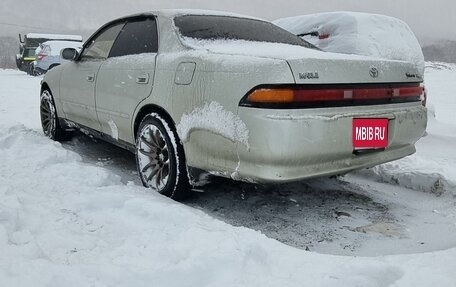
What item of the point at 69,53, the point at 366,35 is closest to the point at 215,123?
the point at 69,53

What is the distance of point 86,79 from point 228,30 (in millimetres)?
1526

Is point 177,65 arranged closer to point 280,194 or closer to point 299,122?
point 299,122

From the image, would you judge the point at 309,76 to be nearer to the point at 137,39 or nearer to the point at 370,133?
the point at 370,133

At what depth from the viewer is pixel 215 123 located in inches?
97.7

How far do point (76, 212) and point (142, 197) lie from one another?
408mm

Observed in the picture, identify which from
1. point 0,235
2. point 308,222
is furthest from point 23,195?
point 308,222

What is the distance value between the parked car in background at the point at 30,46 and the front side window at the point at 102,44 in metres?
17.8

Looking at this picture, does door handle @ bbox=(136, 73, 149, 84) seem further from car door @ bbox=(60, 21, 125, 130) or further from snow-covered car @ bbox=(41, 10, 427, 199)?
car door @ bbox=(60, 21, 125, 130)

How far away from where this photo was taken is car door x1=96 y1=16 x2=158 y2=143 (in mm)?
3166

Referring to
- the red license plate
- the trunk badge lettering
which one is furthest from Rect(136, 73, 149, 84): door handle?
the red license plate

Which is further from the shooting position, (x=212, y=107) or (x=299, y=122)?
(x=212, y=107)

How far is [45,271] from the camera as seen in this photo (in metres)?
1.77

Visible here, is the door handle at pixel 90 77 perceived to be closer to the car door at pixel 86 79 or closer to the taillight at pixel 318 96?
the car door at pixel 86 79

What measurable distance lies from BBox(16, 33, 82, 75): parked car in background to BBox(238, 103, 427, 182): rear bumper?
798 inches
